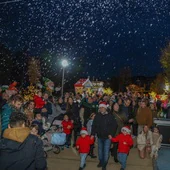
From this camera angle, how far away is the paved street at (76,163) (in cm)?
917

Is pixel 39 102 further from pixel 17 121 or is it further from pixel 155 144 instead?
pixel 17 121

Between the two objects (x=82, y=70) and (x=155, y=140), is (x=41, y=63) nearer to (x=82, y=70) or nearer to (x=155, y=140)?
(x=82, y=70)

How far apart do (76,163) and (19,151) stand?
237 inches

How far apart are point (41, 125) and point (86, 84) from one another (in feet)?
65.2

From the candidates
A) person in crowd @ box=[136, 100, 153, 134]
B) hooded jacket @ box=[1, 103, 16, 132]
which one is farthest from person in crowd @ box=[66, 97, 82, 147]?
hooded jacket @ box=[1, 103, 16, 132]

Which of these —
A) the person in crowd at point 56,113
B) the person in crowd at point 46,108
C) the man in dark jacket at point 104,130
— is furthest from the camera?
the person in crowd at point 56,113

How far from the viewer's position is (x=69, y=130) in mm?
11305

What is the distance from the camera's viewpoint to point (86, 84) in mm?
29719

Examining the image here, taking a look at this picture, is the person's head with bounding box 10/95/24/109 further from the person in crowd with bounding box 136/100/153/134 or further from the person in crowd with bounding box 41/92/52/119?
the person in crowd with bounding box 136/100/153/134

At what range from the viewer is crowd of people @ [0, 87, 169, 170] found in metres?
3.80

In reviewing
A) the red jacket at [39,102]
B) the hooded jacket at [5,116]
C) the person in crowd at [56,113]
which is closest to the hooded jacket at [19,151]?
the hooded jacket at [5,116]

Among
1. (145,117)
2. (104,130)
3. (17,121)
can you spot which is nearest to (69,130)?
(145,117)

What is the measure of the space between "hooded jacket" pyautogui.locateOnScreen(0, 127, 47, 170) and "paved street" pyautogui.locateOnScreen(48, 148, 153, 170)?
5.29 metres

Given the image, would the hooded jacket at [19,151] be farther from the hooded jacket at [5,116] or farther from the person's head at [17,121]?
the hooded jacket at [5,116]
